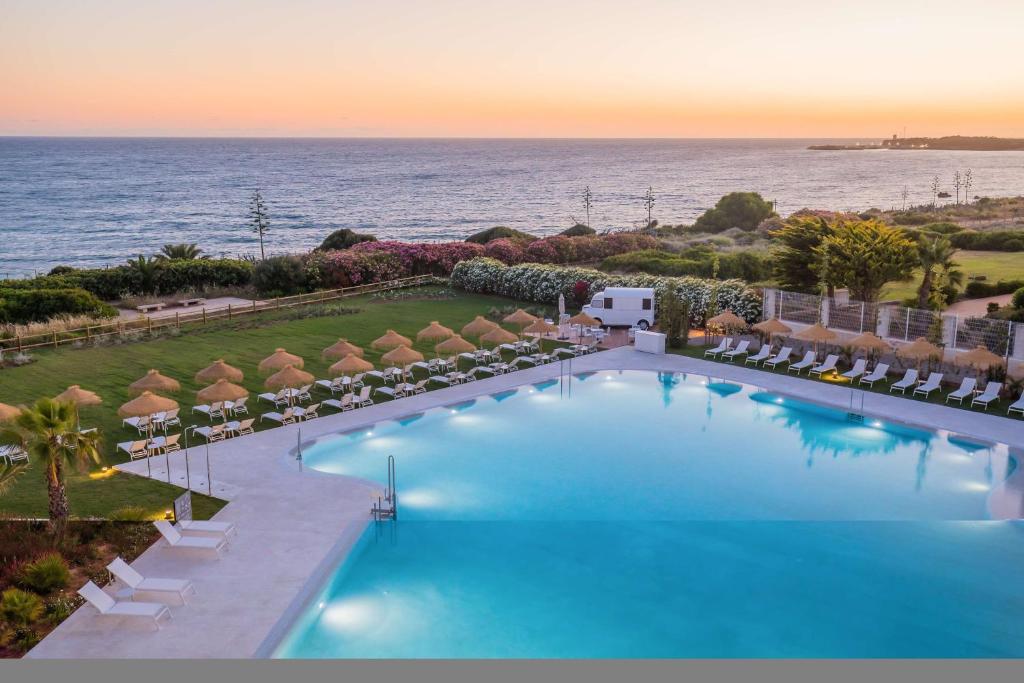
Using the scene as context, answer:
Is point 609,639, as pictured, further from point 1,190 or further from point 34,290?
point 1,190

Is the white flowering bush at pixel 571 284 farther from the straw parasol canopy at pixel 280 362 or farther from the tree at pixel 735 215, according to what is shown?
the tree at pixel 735 215

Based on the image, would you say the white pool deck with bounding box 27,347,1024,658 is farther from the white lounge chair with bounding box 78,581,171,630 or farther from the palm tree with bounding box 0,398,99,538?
the palm tree with bounding box 0,398,99,538

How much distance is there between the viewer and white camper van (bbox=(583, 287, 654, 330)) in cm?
2755

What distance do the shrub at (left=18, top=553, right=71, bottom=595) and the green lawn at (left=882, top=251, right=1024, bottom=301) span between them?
93.4 feet

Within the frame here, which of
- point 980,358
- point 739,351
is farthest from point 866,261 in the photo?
point 980,358

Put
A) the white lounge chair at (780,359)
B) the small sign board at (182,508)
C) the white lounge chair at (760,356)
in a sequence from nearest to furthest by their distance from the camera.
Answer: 1. the small sign board at (182,508)
2. the white lounge chair at (780,359)
3. the white lounge chair at (760,356)

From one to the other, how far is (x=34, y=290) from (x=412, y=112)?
70.3 m

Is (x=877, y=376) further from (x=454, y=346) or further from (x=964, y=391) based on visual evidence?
(x=454, y=346)

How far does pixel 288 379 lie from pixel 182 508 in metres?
5.59

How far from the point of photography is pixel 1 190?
11669 centimetres

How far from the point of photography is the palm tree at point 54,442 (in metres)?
11.8

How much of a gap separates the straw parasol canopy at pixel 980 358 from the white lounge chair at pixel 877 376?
5.75 ft

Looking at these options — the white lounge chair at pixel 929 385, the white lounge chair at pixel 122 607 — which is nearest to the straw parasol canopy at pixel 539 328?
the white lounge chair at pixel 929 385

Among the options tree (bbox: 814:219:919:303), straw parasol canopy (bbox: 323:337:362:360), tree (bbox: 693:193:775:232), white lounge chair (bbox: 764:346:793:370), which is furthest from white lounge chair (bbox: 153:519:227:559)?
tree (bbox: 693:193:775:232)
